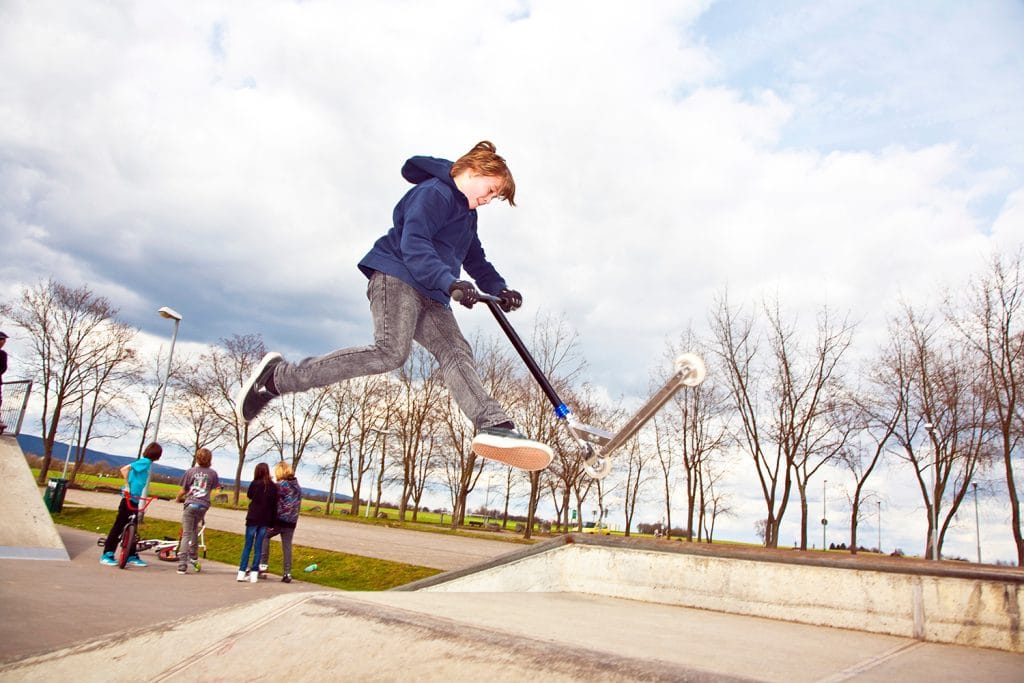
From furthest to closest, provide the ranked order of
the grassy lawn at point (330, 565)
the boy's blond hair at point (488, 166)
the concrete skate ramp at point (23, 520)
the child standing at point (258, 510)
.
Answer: the grassy lawn at point (330, 565) → the child standing at point (258, 510) → the concrete skate ramp at point (23, 520) → the boy's blond hair at point (488, 166)

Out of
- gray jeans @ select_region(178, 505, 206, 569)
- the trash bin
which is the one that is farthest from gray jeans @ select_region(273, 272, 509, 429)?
the trash bin

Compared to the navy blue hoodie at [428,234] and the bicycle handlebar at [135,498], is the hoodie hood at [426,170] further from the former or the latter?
the bicycle handlebar at [135,498]

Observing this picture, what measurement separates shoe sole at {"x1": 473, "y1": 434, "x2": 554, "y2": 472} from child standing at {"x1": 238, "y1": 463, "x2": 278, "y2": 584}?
769cm

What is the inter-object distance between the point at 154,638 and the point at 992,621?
5844 millimetres

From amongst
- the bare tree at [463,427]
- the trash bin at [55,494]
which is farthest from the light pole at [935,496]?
the trash bin at [55,494]

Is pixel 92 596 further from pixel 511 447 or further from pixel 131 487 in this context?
pixel 511 447

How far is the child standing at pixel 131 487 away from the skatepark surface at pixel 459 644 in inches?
151

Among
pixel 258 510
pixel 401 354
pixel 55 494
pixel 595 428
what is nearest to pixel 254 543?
pixel 258 510

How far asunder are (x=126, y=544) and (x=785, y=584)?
9.49 m

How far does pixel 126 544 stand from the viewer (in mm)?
10164

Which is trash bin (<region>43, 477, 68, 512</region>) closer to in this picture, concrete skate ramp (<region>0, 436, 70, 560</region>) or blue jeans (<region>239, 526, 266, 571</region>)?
concrete skate ramp (<region>0, 436, 70, 560</region>)

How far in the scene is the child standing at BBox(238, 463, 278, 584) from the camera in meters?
10.3

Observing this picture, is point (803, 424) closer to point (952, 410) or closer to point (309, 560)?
point (952, 410)

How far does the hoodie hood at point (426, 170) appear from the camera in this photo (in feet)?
12.1
